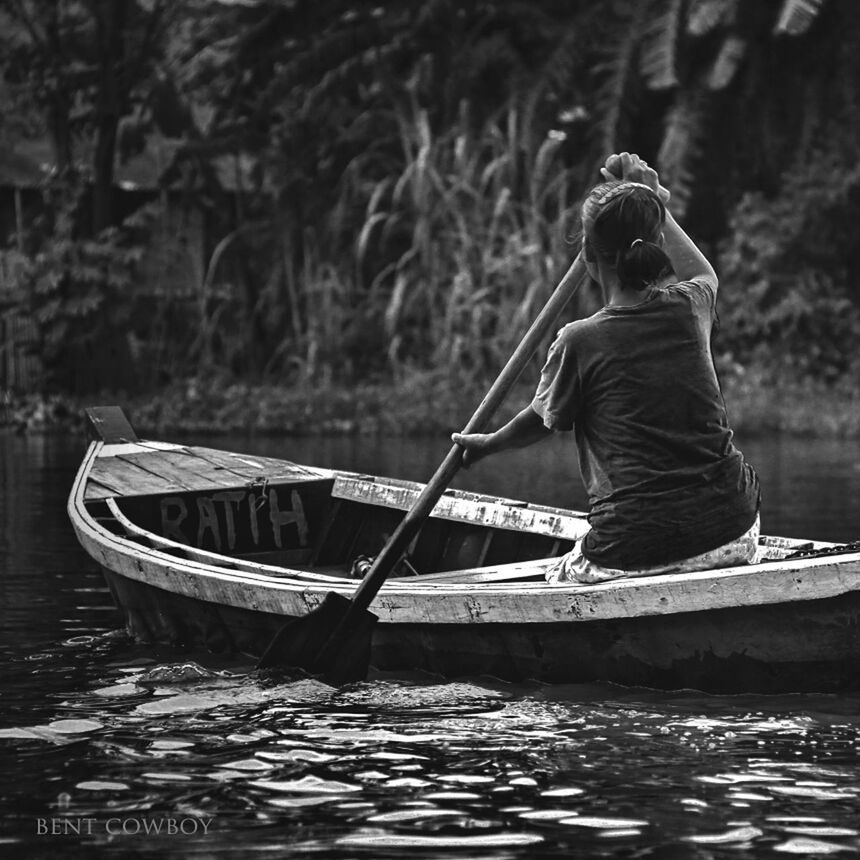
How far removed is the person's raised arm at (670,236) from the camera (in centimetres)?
480

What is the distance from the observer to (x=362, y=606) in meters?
5.26

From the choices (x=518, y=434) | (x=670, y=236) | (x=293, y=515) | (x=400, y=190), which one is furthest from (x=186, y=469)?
(x=400, y=190)

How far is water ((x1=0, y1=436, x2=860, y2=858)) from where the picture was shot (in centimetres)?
358

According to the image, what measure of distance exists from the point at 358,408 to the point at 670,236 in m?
13.3

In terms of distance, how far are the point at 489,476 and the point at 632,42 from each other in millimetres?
7857

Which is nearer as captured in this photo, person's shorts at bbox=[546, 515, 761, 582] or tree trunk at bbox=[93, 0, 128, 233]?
person's shorts at bbox=[546, 515, 761, 582]

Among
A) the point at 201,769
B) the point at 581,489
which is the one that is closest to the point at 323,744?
the point at 201,769

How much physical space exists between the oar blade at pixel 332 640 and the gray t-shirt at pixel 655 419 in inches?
37.9

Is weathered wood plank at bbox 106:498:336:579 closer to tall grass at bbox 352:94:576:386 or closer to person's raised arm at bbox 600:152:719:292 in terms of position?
person's raised arm at bbox 600:152:719:292

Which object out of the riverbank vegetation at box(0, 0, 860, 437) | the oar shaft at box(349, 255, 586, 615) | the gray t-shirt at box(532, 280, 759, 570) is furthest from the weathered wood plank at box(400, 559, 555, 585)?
the riverbank vegetation at box(0, 0, 860, 437)

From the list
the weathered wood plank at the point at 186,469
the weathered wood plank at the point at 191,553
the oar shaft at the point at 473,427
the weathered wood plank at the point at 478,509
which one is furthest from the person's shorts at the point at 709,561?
the weathered wood plank at the point at 186,469

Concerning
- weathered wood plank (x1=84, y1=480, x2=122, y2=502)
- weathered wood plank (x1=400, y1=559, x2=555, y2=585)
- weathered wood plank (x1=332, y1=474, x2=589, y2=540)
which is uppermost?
weathered wood plank (x1=84, y1=480, x2=122, y2=502)

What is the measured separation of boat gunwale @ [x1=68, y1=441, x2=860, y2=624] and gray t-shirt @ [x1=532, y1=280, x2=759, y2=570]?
0.15 meters

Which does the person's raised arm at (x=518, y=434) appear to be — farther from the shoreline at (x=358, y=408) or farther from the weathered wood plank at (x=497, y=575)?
the shoreline at (x=358, y=408)
